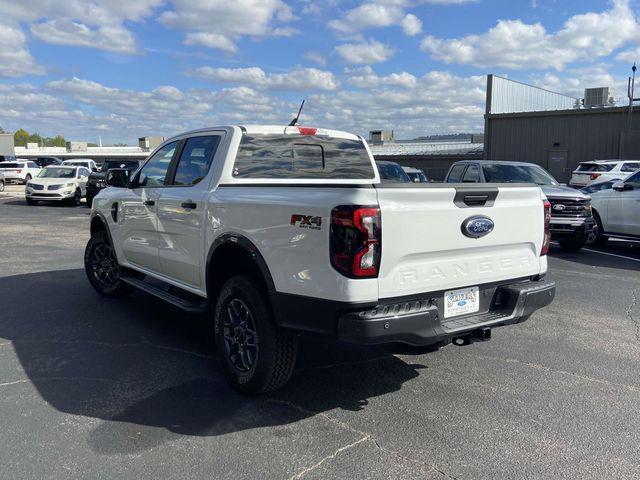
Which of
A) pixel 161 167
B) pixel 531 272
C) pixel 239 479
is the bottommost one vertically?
pixel 239 479

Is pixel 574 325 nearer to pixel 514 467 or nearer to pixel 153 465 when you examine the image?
pixel 514 467

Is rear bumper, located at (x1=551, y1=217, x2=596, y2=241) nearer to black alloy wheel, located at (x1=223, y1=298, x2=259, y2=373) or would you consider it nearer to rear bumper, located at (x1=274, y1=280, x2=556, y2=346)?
rear bumper, located at (x1=274, y1=280, x2=556, y2=346)

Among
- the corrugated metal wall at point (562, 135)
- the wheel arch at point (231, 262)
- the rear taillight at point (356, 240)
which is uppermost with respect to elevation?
the corrugated metal wall at point (562, 135)

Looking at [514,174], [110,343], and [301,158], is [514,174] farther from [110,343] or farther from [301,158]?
[110,343]

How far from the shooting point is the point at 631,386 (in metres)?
4.32

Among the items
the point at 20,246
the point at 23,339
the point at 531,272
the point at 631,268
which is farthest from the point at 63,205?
the point at 531,272

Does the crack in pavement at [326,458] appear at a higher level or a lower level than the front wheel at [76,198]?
lower

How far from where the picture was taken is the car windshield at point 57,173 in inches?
919

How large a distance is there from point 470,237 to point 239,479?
6.79 feet

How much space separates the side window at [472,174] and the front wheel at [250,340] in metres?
8.74

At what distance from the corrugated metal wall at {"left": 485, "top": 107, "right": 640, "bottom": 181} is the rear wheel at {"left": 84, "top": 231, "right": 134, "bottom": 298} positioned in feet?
87.9

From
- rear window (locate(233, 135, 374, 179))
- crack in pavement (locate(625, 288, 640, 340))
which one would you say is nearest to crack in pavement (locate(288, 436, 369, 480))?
rear window (locate(233, 135, 374, 179))

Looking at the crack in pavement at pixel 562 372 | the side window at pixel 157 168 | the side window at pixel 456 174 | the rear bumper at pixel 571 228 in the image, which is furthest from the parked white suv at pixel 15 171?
the crack in pavement at pixel 562 372

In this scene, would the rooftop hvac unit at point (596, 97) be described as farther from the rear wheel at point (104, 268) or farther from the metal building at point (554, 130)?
the rear wheel at point (104, 268)
